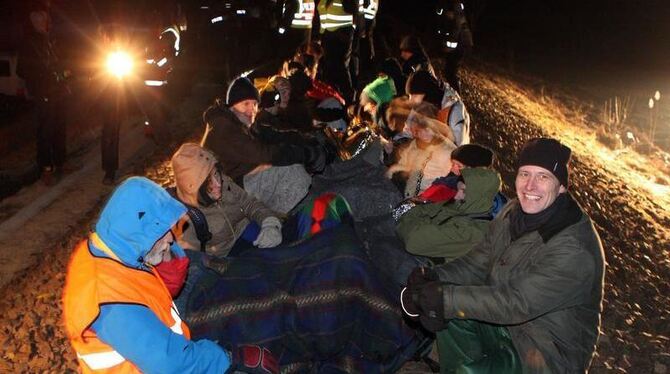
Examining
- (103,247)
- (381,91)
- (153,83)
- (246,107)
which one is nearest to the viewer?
(103,247)

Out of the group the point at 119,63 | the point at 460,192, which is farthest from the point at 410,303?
the point at 119,63

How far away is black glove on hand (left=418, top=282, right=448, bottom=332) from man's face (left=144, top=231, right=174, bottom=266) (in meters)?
1.21

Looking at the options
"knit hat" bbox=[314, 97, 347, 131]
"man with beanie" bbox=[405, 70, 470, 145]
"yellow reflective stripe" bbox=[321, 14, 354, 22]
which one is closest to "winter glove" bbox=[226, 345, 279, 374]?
"man with beanie" bbox=[405, 70, 470, 145]

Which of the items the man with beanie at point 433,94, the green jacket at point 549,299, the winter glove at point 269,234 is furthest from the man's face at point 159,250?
the man with beanie at point 433,94

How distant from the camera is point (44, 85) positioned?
255 inches

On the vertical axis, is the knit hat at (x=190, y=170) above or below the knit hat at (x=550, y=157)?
below

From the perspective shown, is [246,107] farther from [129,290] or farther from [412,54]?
[412,54]

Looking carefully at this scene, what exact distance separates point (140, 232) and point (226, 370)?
0.72 metres

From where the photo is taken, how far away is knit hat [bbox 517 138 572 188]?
3.04 metres

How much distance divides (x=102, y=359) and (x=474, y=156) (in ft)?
Answer: 9.56

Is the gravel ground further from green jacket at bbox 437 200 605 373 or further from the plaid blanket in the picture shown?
green jacket at bbox 437 200 605 373

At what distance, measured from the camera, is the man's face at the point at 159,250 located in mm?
2736

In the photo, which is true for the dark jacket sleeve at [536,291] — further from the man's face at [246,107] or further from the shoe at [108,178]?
the shoe at [108,178]

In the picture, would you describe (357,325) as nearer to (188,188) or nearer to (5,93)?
(188,188)
